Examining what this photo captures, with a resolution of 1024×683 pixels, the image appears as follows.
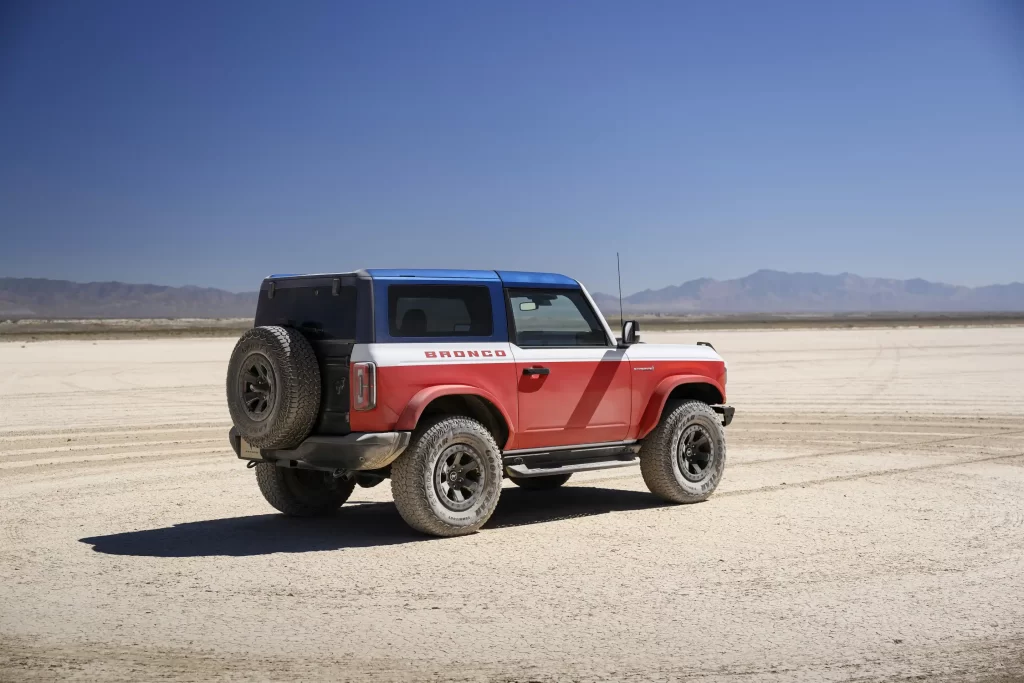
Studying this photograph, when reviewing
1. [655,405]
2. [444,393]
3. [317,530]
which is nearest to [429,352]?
[444,393]

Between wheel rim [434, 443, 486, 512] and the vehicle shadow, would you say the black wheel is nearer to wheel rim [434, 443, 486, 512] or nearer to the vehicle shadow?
the vehicle shadow

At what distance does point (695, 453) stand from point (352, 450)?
12.7 ft

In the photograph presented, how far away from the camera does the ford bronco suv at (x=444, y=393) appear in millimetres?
8727

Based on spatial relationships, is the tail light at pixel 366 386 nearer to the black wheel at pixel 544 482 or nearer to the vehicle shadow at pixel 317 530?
the vehicle shadow at pixel 317 530

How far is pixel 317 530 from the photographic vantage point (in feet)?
31.6

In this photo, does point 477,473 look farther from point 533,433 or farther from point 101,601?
point 101,601

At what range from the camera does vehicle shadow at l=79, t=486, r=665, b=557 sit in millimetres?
8844

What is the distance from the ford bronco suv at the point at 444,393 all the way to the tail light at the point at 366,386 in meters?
0.01

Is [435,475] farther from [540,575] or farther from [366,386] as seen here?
[540,575]

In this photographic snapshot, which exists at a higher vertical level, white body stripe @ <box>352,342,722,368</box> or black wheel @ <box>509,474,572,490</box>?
white body stripe @ <box>352,342,722,368</box>

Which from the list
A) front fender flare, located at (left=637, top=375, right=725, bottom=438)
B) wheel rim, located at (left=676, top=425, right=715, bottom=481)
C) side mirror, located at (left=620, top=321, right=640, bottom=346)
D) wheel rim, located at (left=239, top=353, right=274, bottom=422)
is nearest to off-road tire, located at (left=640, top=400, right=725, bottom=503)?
wheel rim, located at (left=676, top=425, right=715, bottom=481)

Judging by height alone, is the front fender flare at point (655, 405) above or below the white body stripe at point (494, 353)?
below

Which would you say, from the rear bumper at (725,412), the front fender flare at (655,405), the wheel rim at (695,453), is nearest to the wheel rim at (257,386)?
the front fender flare at (655,405)

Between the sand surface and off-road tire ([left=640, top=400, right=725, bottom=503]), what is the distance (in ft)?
0.91
